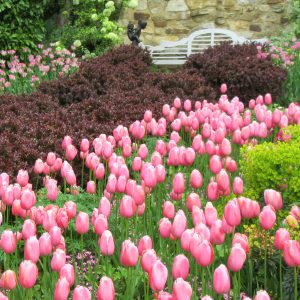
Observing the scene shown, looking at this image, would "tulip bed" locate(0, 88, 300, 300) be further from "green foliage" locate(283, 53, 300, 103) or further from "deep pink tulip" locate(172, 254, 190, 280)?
"green foliage" locate(283, 53, 300, 103)

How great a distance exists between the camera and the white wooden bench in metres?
10.7

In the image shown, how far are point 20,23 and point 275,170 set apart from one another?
863 centimetres

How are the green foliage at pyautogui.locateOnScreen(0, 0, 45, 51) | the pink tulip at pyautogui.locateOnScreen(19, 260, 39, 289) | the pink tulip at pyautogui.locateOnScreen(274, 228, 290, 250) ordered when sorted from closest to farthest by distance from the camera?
1. the pink tulip at pyautogui.locateOnScreen(19, 260, 39, 289)
2. the pink tulip at pyautogui.locateOnScreen(274, 228, 290, 250)
3. the green foliage at pyautogui.locateOnScreen(0, 0, 45, 51)

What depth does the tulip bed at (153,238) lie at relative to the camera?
6.54 ft

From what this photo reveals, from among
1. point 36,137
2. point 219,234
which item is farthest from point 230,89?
point 219,234

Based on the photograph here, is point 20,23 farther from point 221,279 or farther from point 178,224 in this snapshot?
point 221,279

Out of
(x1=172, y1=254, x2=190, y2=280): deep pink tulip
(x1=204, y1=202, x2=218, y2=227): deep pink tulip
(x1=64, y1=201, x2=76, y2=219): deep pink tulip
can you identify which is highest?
(x1=172, y1=254, x2=190, y2=280): deep pink tulip

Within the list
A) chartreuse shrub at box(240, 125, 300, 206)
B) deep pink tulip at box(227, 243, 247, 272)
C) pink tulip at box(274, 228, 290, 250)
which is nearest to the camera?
deep pink tulip at box(227, 243, 247, 272)

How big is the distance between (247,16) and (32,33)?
4013 millimetres

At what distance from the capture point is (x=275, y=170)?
11.1 ft

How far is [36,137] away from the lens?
4.66 metres

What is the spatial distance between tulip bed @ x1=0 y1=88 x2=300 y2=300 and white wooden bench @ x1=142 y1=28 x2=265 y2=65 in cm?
652

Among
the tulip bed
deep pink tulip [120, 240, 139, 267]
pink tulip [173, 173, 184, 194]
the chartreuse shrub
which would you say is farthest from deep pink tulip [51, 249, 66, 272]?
the chartreuse shrub

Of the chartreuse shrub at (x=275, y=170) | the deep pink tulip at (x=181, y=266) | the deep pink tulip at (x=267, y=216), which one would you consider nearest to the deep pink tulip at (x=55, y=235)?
the deep pink tulip at (x=181, y=266)
